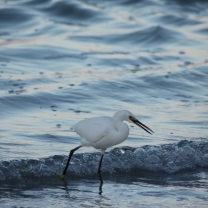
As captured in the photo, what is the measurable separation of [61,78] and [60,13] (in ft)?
22.9

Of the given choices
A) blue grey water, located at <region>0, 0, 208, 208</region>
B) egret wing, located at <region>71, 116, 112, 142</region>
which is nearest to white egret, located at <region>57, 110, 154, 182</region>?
egret wing, located at <region>71, 116, 112, 142</region>

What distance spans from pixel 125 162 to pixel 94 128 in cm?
96

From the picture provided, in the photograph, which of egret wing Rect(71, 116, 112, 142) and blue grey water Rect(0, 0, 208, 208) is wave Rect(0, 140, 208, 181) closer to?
blue grey water Rect(0, 0, 208, 208)

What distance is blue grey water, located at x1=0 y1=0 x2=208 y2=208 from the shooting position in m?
6.76

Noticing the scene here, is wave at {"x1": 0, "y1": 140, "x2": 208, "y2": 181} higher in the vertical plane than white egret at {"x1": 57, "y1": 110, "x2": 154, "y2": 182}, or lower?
lower

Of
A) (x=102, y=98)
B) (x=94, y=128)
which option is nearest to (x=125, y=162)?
(x=94, y=128)

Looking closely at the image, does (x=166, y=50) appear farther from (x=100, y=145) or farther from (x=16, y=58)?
(x=100, y=145)

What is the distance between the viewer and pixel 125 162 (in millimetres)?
7633

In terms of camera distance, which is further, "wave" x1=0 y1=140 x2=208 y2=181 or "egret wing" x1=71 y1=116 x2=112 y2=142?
"wave" x1=0 y1=140 x2=208 y2=181

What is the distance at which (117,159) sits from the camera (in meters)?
7.66

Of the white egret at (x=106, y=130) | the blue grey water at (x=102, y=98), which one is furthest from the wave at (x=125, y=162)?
the white egret at (x=106, y=130)

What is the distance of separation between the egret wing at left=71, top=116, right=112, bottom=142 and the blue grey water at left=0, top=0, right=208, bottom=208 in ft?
1.77

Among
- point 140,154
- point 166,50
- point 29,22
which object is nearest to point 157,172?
point 140,154

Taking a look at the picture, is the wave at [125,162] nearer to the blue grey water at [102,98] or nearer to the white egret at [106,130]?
the blue grey water at [102,98]
